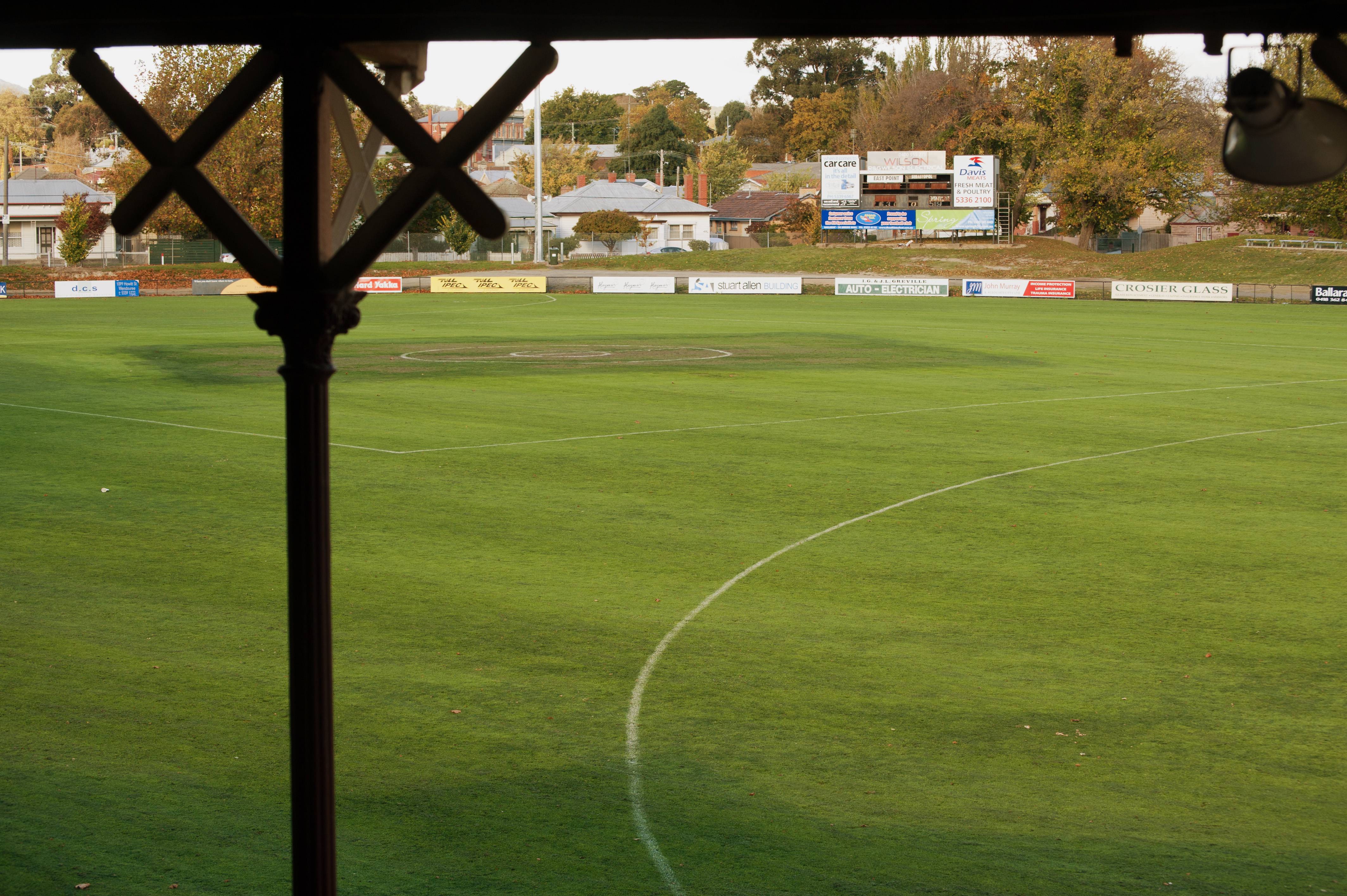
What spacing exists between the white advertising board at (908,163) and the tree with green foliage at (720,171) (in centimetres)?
5511

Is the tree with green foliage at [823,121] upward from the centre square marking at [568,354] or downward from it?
upward

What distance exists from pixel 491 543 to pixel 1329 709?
310 inches

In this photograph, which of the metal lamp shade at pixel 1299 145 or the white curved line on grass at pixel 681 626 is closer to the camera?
the metal lamp shade at pixel 1299 145

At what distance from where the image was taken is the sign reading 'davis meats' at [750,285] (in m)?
62.8

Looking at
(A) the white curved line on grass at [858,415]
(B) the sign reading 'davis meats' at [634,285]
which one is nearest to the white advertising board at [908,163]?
(B) the sign reading 'davis meats' at [634,285]

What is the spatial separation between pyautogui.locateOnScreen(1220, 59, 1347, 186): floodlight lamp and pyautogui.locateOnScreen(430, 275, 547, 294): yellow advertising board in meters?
59.9

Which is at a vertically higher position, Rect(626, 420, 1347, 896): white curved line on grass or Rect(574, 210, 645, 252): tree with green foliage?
Rect(574, 210, 645, 252): tree with green foliage

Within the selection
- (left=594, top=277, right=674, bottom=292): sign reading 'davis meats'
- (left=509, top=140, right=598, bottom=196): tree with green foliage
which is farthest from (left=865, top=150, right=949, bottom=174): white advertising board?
(left=509, top=140, right=598, bottom=196): tree with green foliage

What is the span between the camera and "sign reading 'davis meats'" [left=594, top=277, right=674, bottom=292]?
6475cm

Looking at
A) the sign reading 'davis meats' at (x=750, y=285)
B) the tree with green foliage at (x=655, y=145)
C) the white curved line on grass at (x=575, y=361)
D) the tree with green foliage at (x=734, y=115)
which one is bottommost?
the white curved line on grass at (x=575, y=361)

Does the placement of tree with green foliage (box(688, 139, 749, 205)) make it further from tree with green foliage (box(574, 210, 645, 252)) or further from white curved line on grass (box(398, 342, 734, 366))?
white curved line on grass (box(398, 342, 734, 366))

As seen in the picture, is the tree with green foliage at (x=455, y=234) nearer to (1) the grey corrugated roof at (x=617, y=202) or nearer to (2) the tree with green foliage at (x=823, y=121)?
(1) the grey corrugated roof at (x=617, y=202)

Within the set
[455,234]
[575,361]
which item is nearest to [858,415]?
[575,361]

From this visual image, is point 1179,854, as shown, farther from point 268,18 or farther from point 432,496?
point 432,496
